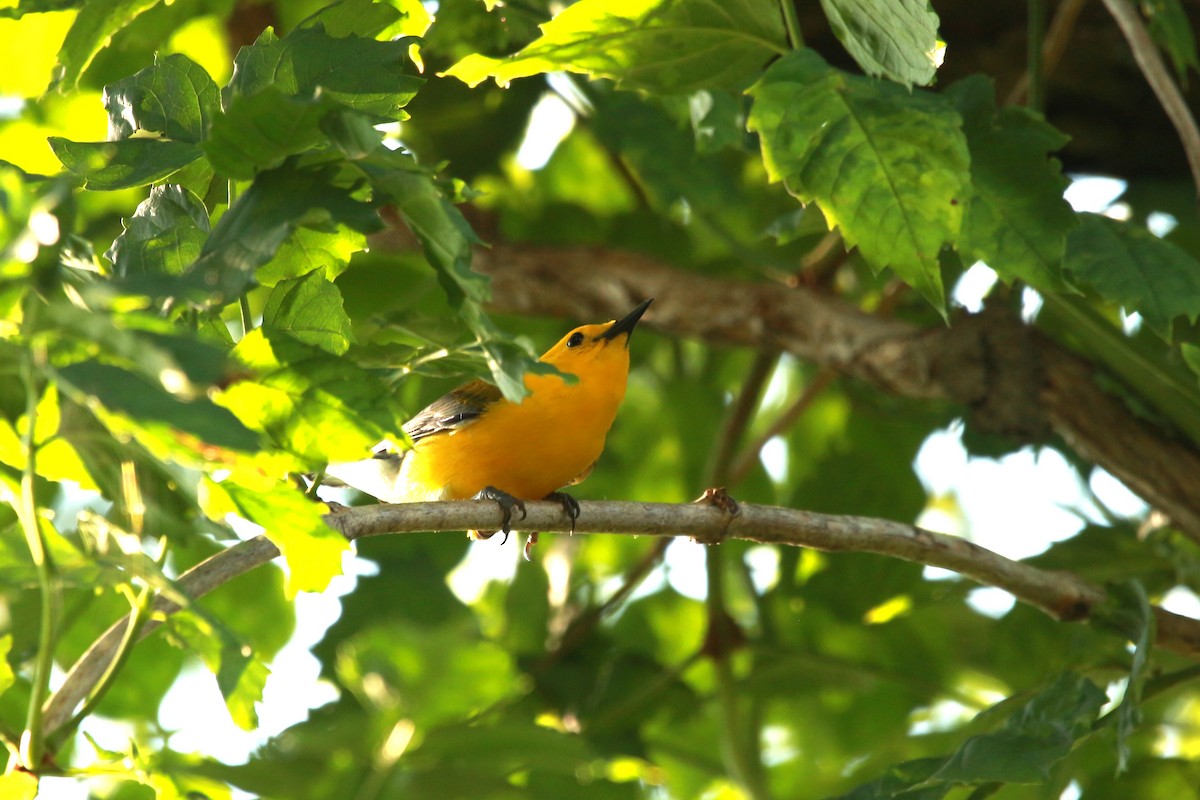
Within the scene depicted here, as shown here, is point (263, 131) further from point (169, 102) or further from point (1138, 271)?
point (1138, 271)

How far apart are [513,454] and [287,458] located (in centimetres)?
202

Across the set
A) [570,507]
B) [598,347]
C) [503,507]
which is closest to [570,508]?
[570,507]

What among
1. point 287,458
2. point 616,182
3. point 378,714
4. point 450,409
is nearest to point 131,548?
point 287,458

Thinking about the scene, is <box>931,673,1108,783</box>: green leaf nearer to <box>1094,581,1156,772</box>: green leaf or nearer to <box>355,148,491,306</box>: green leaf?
<box>1094,581,1156,772</box>: green leaf

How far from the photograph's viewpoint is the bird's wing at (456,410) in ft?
13.0

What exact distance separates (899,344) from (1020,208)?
1198 millimetres

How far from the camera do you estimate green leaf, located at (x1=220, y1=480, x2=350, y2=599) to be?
1.62 meters

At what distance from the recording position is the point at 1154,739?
14.6ft

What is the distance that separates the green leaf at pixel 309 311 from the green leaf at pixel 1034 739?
133cm

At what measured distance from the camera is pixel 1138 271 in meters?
2.52

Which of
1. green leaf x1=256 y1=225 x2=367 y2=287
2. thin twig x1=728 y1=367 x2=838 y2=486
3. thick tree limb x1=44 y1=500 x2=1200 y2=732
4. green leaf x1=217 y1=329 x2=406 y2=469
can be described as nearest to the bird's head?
thin twig x1=728 y1=367 x2=838 y2=486

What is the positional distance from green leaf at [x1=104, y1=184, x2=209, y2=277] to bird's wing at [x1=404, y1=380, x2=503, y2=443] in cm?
194

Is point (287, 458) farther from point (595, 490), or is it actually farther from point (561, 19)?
point (595, 490)

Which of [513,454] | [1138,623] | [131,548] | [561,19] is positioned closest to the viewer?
[131,548]
